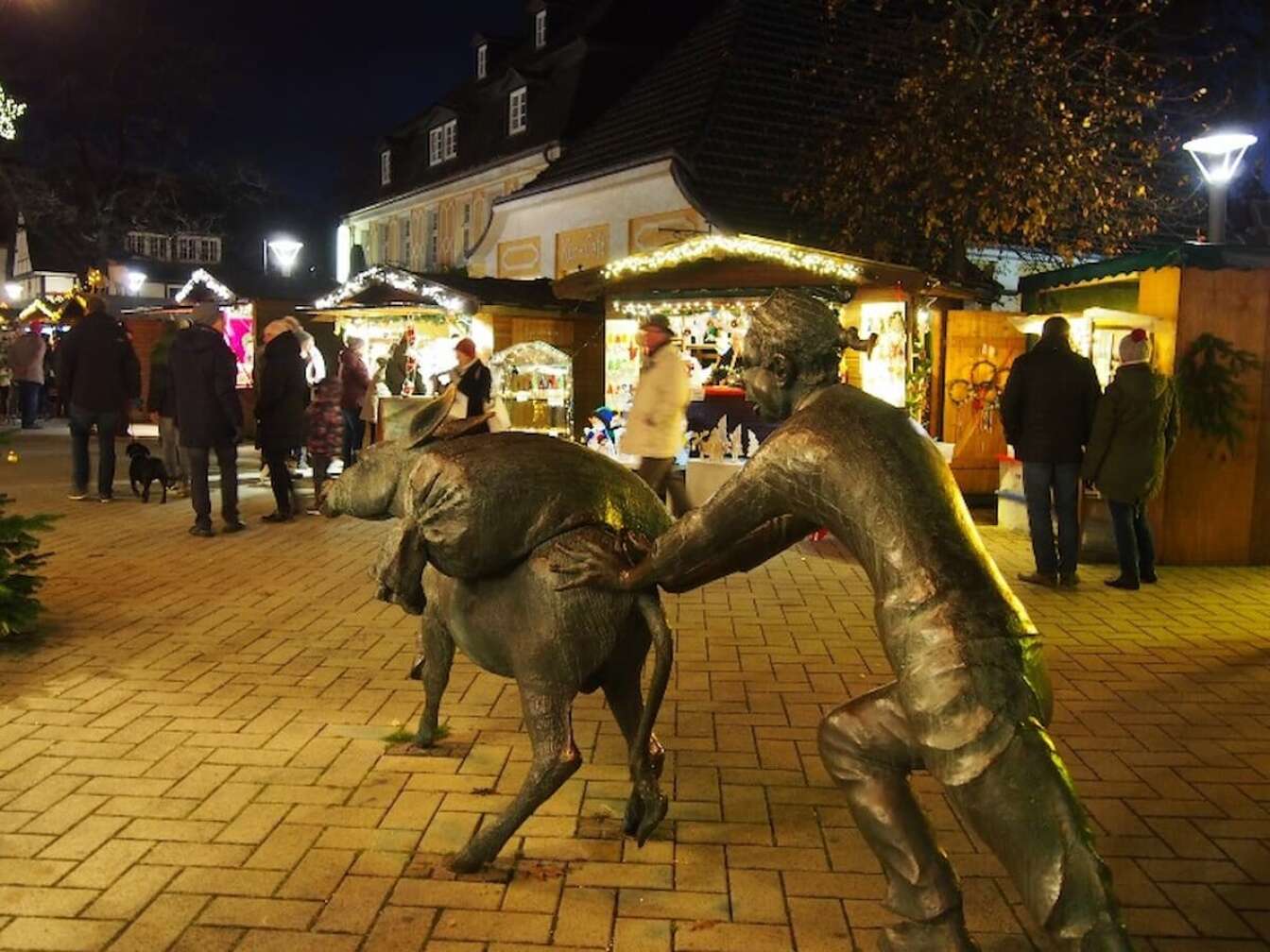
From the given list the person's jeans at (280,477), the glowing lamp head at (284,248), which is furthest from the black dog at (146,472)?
the glowing lamp head at (284,248)

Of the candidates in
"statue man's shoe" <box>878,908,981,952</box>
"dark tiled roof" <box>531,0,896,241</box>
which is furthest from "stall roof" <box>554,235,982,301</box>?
"statue man's shoe" <box>878,908,981,952</box>

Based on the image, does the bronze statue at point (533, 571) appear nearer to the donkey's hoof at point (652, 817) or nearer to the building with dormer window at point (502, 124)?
the donkey's hoof at point (652, 817)

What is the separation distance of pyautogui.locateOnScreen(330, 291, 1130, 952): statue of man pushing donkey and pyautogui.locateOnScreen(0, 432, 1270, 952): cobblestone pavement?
0.35 metres

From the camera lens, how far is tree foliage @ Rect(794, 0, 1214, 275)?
14.3 metres

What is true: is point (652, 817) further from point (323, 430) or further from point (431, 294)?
point (431, 294)

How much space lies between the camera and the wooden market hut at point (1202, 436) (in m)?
9.42

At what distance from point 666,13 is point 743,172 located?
38.3 feet

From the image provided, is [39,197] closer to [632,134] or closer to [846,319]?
[632,134]

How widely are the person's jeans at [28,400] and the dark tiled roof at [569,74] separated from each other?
39.4ft

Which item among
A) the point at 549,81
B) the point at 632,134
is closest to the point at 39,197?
the point at 549,81

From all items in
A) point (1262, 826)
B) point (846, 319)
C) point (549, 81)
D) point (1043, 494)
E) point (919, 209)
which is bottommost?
point (1262, 826)

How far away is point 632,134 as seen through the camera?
2117 cm

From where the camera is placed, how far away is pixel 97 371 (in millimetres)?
12070

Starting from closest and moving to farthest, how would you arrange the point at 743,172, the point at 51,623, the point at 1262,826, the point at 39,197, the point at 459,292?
the point at 1262,826, the point at 51,623, the point at 459,292, the point at 743,172, the point at 39,197
